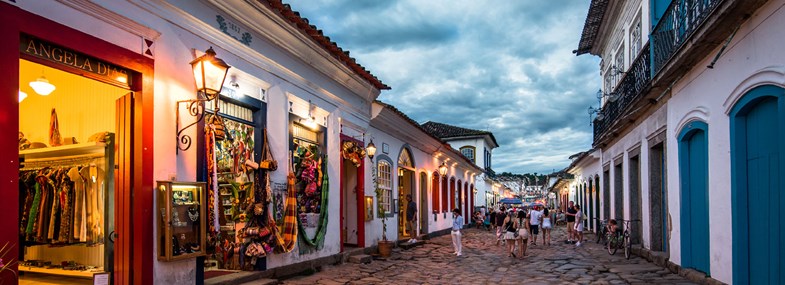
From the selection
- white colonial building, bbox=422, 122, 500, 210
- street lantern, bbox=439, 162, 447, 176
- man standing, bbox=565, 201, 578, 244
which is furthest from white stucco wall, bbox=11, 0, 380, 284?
white colonial building, bbox=422, 122, 500, 210

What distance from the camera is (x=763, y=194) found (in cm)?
713

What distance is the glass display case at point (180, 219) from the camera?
21.6ft

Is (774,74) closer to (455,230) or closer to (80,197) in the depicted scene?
(80,197)

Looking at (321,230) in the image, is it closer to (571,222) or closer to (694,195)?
(694,195)

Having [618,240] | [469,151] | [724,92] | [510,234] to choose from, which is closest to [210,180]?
[724,92]

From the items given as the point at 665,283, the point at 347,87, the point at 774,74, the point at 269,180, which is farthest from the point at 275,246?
the point at 774,74

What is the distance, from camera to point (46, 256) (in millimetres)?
8289

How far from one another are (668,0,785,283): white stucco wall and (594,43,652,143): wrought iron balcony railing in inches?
67.3

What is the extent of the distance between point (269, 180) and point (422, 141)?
36.6 ft

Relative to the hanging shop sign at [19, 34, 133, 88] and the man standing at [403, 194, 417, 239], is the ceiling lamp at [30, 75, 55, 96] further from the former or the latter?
the man standing at [403, 194, 417, 239]

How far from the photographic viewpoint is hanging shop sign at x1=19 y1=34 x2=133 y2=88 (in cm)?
516

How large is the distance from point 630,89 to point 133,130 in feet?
39.5

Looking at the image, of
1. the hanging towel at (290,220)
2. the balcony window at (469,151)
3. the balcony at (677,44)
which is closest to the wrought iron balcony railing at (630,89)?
the balcony at (677,44)

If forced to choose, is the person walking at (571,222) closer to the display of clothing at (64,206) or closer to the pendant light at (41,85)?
the display of clothing at (64,206)
